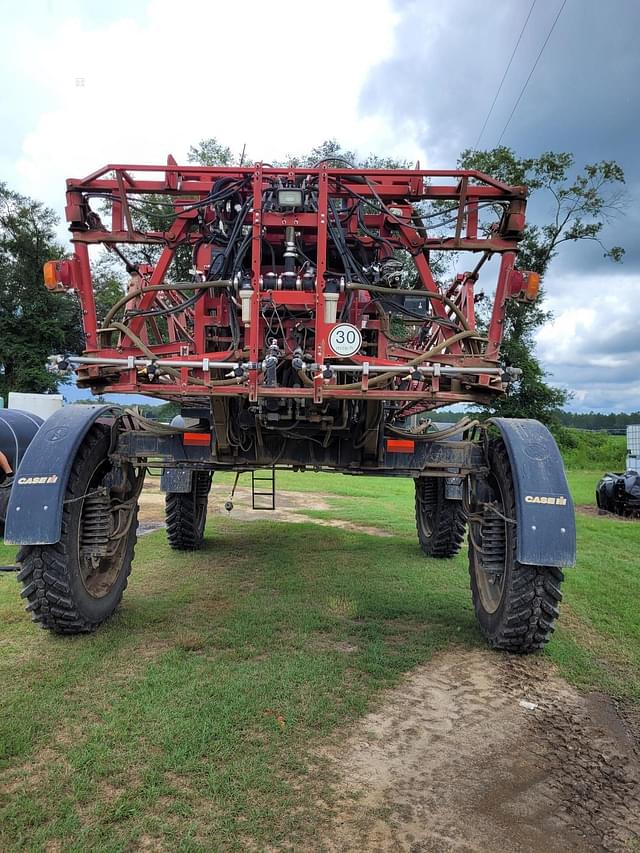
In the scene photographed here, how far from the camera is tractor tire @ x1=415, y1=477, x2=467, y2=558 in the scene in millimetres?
7355

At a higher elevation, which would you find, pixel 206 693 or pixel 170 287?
pixel 170 287

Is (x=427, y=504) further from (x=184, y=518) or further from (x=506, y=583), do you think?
(x=506, y=583)

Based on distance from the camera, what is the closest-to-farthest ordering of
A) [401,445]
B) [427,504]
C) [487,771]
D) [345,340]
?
[487,771]
[345,340]
[401,445]
[427,504]

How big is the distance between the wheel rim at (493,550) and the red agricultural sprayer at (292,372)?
0.04 ft

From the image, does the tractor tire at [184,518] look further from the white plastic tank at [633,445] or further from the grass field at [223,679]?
the white plastic tank at [633,445]

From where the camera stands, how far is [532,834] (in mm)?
2383

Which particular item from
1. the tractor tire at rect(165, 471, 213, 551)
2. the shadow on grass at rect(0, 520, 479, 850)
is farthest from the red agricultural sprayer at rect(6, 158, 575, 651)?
the tractor tire at rect(165, 471, 213, 551)

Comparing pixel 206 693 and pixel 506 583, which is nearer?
pixel 206 693

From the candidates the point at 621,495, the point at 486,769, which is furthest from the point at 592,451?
the point at 486,769

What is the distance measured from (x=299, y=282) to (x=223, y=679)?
8.05ft

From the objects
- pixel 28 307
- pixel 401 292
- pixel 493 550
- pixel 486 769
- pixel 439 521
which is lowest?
pixel 486 769

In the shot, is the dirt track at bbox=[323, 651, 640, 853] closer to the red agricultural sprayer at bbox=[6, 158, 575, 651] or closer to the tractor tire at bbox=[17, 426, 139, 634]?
the red agricultural sprayer at bbox=[6, 158, 575, 651]

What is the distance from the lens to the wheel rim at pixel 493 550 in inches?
172

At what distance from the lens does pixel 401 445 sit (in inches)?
190
